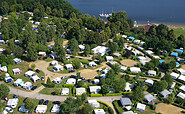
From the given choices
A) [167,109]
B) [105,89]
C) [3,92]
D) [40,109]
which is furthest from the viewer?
[105,89]

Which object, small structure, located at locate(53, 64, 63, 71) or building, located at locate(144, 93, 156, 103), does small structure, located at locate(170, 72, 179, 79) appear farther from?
small structure, located at locate(53, 64, 63, 71)

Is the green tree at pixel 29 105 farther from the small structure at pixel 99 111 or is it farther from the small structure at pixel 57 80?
the small structure at pixel 99 111

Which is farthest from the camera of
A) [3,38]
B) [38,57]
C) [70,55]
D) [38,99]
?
[3,38]

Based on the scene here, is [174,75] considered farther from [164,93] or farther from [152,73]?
[164,93]

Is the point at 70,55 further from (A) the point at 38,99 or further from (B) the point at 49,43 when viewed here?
(A) the point at 38,99

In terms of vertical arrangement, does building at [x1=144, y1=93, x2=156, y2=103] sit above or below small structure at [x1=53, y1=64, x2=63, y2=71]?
below

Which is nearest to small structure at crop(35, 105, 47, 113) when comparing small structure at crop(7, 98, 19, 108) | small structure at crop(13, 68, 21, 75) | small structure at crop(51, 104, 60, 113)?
small structure at crop(51, 104, 60, 113)

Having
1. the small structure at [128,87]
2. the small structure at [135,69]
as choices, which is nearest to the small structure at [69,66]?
the small structure at [128,87]

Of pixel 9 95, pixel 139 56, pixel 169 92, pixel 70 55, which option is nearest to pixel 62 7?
pixel 70 55

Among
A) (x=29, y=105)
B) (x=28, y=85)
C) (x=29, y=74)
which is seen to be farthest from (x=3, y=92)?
(x=29, y=74)
